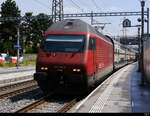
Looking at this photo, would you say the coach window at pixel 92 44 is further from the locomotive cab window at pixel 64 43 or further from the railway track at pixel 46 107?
the railway track at pixel 46 107

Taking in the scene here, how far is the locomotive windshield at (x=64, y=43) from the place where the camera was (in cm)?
1077

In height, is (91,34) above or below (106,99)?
above

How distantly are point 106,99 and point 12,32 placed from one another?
63800mm

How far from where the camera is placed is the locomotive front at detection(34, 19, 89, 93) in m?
10.4

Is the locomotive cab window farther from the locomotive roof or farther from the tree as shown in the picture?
the tree

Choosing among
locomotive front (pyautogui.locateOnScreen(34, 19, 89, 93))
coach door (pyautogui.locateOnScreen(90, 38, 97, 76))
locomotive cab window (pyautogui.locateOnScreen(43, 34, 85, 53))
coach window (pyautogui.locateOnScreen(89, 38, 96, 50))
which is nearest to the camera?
locomotive front (pyautogui.locateOnScreen(34, 19, 89, 93))

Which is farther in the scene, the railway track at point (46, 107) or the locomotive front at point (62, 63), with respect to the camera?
the locomotive front at point (62, 63)

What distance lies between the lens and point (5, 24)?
7031 cm

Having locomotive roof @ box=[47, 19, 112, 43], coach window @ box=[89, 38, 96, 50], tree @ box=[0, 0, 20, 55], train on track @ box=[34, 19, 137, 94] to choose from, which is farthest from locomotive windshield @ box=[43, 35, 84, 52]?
tree @ box=[0, 0, 20, 55]

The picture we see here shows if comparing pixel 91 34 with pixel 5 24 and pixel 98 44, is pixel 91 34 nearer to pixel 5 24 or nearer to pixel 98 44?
pixel 98 44

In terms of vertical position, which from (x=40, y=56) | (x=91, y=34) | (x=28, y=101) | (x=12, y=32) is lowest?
(x=28, y=101)

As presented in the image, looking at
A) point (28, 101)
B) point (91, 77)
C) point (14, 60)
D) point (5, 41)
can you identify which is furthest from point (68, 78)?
point (5, 41)

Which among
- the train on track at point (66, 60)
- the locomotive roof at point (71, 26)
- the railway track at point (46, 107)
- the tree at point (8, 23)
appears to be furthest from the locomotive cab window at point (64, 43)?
the tree at point (8, 23)

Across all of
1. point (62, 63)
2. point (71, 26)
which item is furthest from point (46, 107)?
point (71, 26)
